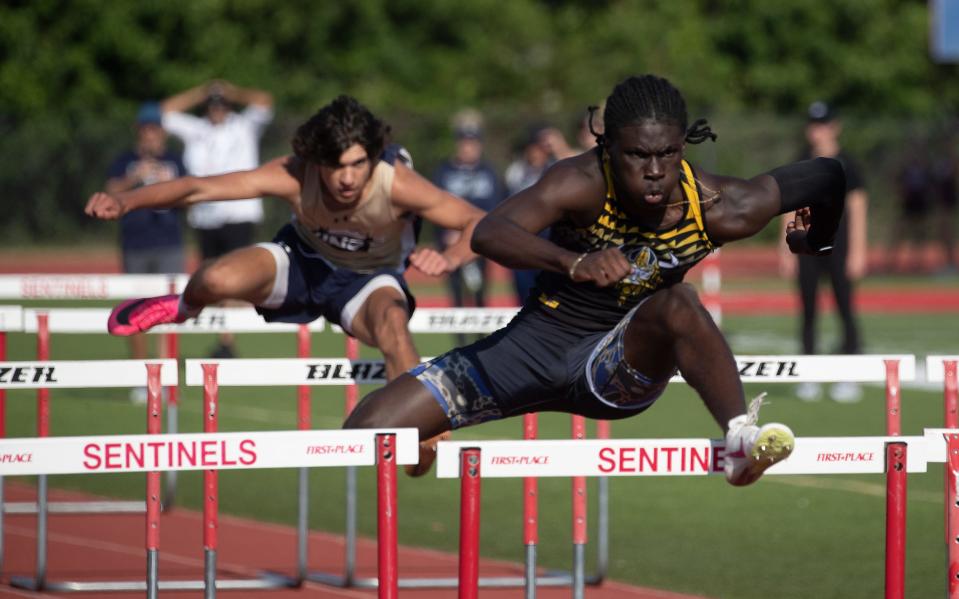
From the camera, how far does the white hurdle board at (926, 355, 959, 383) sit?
5641 millimetres

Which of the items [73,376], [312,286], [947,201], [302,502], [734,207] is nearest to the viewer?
[734,207]

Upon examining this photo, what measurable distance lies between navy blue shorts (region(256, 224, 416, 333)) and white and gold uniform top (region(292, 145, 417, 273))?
6cm

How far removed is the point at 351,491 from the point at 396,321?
972 mm

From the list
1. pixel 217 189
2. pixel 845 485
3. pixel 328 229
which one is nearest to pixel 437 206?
pixel 328 229

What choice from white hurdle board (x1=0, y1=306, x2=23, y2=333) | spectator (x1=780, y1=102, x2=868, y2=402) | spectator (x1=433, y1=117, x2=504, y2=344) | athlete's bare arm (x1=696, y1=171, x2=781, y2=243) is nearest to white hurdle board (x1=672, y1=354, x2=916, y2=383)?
athlete's bare arm (x1=696, y1=171, x2=781, y2=243)

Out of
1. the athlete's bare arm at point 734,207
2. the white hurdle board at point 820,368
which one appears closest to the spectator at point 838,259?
the white hurdle board at point 820,368

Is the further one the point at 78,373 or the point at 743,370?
the point at 743,370

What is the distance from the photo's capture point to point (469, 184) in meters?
15.4

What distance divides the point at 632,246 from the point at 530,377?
2.02ft

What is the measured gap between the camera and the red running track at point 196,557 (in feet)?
23.3

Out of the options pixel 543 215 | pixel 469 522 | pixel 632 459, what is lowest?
pixel 469 522

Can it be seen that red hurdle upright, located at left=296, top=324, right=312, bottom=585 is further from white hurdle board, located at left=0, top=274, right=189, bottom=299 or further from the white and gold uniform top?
white hurdle board, located at left=0, top=274, right=189, bottom=299

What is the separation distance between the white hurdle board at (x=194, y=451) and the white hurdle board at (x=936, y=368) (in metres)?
2.12

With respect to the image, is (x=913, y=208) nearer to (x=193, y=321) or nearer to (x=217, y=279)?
(x=193, y=321)
